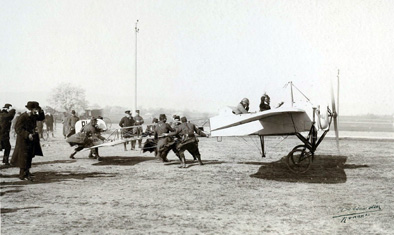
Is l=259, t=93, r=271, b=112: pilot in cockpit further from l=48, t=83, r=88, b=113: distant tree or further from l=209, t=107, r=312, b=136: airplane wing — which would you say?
l=48, t=83, r=88, b=113: distant tree

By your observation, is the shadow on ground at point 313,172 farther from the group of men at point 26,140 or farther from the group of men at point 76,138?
the group of men at point 26,140

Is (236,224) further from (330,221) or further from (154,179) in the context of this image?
(154,179)

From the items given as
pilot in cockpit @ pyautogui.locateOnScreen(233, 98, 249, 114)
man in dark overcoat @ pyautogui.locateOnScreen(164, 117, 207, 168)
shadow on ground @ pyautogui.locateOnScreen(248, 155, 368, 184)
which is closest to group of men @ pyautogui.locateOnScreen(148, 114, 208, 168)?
man in dark overcoat @ pyautogui.locateOnScreen(164, 117, 207, 168)

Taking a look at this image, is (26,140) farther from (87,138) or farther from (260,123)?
(260,123)

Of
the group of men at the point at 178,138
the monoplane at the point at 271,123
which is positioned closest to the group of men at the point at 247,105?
the monoplane at the point at 271,123

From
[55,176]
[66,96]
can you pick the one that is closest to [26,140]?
[55,176]

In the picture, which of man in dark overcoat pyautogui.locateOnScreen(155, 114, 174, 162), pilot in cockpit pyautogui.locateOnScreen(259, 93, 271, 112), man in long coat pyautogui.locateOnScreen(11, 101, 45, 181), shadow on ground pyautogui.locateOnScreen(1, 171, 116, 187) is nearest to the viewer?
man in long coat pyautogui.locateOnScreen(11, 101, 45, 181)

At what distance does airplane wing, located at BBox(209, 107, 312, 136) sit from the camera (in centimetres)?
1064

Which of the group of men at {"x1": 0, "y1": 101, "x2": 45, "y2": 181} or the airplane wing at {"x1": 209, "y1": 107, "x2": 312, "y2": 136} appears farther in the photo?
the airplane wing at {"x1": 209, "y1": 107, "x2": 312, "y2": 136}

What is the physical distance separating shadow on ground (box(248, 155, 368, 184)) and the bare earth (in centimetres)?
3

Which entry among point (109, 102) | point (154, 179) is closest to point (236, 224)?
point (154, 179)

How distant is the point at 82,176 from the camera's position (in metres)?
10.6
